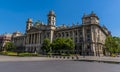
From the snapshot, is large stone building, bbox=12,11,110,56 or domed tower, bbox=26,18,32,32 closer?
large stone building, bbox=12,11,110,56

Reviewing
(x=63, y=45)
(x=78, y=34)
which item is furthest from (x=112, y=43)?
(x=63, y=45)

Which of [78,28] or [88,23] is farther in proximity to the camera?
[78,28]

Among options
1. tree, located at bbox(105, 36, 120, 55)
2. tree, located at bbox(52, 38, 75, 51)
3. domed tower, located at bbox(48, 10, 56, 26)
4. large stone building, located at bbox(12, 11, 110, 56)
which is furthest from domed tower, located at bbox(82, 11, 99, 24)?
domed tower, located at bbox(48, 10, 56, 26)

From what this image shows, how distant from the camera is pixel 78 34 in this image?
271 feet

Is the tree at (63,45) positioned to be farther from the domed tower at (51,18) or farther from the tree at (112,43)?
the domed tower at (51,18)

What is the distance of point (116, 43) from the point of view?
3044 inches

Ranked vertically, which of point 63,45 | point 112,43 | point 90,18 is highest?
point 90,18

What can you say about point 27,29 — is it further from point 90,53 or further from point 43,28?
point 90,53

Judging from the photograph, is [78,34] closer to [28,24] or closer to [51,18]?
[51,18]

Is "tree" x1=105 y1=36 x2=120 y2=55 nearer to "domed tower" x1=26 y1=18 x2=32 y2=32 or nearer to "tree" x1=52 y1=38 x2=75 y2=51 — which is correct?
"tree" x1=52 y1=38 x2=75 y2=51

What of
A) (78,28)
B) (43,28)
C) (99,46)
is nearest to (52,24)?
(43,28)

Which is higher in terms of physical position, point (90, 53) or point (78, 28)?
point (78, 28)

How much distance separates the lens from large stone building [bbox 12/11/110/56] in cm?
7556

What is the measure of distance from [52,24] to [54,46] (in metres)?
27.4
